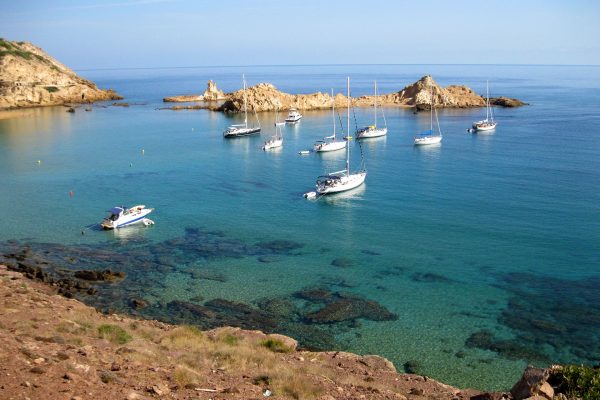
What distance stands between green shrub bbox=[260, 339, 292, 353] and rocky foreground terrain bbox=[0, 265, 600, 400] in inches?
1.7

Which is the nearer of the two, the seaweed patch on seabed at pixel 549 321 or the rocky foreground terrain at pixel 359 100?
the seaweed patch on seabed at pixel 549 321

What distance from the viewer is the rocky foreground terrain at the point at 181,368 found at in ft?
44.4

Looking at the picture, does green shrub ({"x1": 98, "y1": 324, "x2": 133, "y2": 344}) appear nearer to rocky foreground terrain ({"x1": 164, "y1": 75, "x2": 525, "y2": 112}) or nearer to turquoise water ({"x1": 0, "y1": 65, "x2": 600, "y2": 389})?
turquoise water ({"x1": 0, "y1": 65, "x2": 600, "y2": 389})

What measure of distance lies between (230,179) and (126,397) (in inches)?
1974

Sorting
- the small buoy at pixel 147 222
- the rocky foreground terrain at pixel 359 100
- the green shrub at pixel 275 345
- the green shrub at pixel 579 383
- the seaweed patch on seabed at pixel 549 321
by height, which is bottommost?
the seaweed patch on seabed at pixel 549 321

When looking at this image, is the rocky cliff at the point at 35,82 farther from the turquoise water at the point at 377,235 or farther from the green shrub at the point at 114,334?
the green shrub at the point at 114,334

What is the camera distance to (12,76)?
13800cm

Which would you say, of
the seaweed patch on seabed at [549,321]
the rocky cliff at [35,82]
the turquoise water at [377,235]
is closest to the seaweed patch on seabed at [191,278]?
the turquoise water at [377,235]

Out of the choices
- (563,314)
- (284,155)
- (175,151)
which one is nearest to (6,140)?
(175,151)

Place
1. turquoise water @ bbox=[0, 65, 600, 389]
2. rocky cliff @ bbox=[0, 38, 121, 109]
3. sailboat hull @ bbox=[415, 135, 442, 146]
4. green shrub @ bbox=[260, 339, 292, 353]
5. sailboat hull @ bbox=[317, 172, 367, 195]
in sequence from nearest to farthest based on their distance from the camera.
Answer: green shrub @ bbox=[260, 339, 292, 353] → turquoise water @ bbox=[0, 65, 600, 389] → sailboat hull @ bbox=[317, 172, 367, 195] → sailboat hull @ bbox=[415, 135, 442, 146] → rocky cliff @ bbox=[0, 38, 121, 109]

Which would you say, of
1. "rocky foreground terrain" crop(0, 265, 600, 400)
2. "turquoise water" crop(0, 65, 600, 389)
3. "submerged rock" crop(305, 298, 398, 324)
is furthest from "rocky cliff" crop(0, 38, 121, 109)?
"rocky foreground terrain" crop(0, 265, 600, 400)

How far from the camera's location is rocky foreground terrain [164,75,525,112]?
13150 cm

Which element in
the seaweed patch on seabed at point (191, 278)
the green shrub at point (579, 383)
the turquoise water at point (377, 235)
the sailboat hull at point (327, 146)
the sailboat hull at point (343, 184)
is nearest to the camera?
the green shrub at point (579, 383)

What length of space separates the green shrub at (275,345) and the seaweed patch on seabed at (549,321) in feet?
30.9
